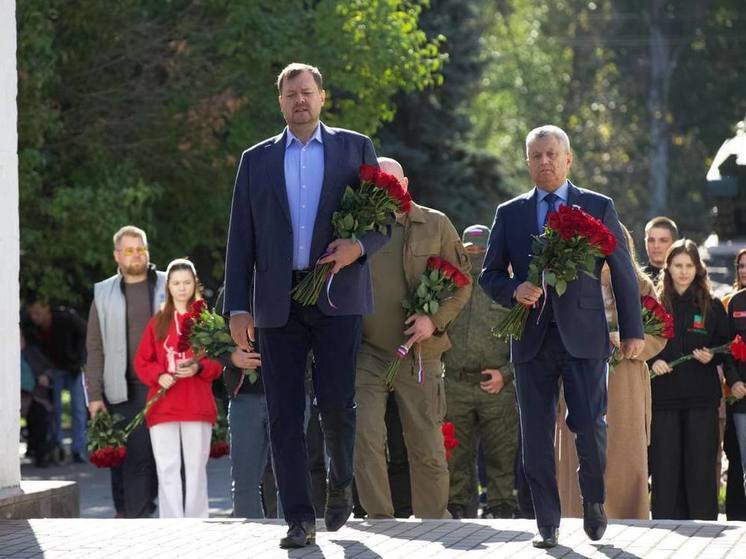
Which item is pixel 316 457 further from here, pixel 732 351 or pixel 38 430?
pixel 38 430

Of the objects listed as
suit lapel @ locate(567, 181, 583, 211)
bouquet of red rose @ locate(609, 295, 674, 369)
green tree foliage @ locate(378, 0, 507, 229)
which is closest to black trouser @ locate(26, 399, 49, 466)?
bouquet of red rose @ locate(609, 295, 674, 369)

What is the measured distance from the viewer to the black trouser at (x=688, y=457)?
1189cm

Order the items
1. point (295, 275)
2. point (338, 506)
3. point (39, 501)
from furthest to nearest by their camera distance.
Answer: point (39, 501)
point (338, 506)
point (295, 275)

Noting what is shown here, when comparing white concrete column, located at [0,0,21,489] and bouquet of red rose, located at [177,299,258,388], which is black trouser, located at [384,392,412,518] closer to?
bouquet of red rose, located at [177,299,258,388]

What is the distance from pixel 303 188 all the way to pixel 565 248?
3.94 feet

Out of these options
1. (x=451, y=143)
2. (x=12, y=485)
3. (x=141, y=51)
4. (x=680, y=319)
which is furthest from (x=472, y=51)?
(x=12, y=485)

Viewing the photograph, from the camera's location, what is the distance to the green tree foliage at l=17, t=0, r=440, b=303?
21297 millimetres

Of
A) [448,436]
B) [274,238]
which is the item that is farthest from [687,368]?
[274,238]

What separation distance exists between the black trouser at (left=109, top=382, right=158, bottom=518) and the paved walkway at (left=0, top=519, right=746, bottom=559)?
10.6 ft

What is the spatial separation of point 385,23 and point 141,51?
3.68 metres

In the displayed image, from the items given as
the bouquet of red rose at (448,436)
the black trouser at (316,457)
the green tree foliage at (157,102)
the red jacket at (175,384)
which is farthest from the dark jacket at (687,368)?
the green tree foliage at (157,102)

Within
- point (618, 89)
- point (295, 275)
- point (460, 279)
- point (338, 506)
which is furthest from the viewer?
point (618, 89)

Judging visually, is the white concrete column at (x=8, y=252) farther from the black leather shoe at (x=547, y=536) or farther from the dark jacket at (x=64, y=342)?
the dark jacket at (x=64, y=342)

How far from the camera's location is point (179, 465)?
1223 cm
